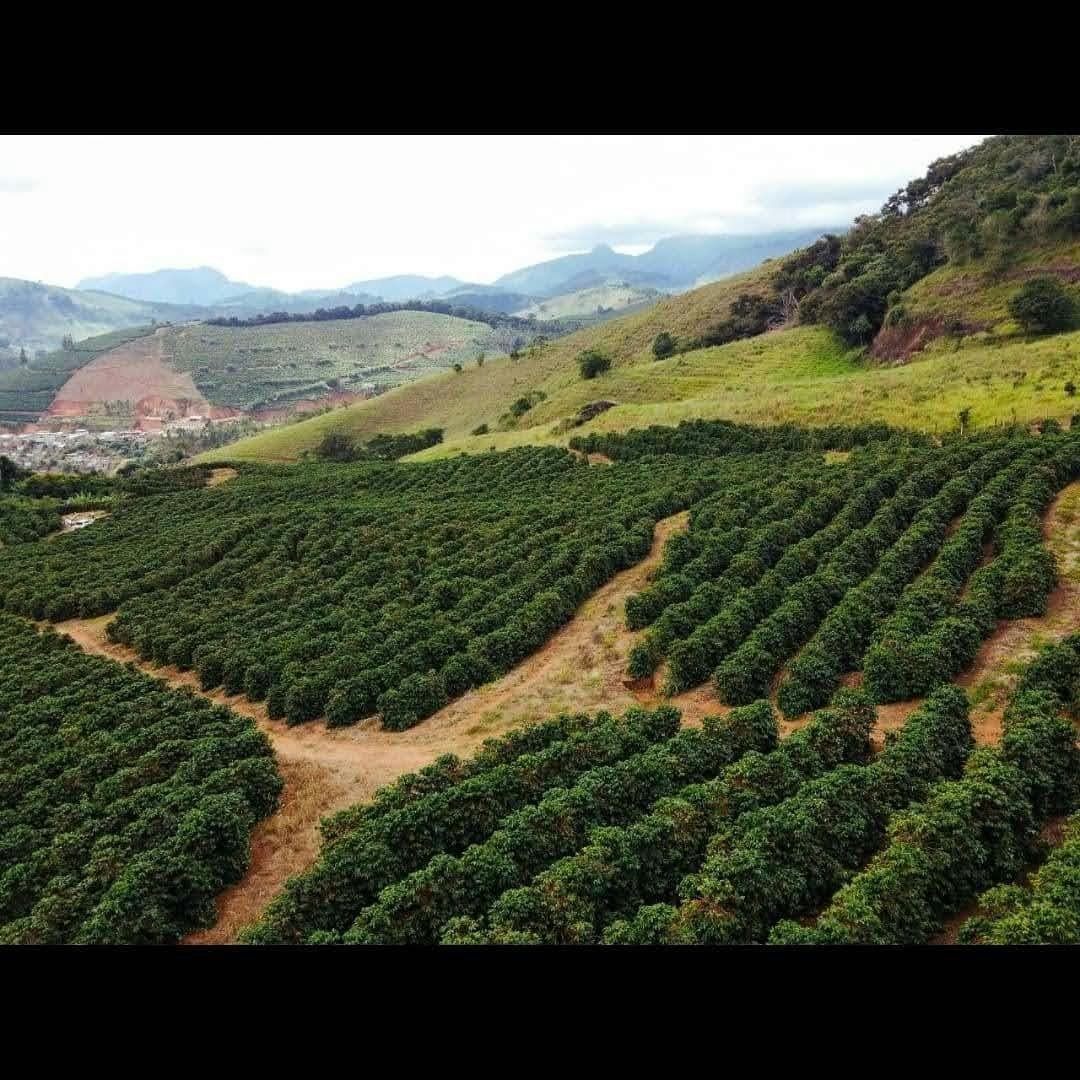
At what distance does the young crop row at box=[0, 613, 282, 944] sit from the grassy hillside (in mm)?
71275

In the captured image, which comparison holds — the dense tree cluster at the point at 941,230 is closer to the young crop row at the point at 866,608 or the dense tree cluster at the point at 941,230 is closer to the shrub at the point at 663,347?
the shrub at the point at 663,347

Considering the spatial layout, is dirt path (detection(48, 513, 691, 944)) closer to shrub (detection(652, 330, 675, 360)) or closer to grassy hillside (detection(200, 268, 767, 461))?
grassy hillside (detection(200, 268, 767, 461))

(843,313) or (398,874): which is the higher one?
(843,313)

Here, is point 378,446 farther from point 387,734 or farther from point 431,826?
point 431,826

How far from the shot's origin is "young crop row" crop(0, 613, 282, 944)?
16422 mm

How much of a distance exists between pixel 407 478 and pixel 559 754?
4716 cm

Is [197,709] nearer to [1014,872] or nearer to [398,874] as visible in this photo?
[398,874]

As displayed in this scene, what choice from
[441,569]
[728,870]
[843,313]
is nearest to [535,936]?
[728,870]

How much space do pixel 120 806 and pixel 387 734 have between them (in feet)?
25.9

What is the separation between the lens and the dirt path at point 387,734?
18.9m

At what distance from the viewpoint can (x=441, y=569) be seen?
3722 cm

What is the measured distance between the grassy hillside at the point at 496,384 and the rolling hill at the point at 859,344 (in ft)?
1.29

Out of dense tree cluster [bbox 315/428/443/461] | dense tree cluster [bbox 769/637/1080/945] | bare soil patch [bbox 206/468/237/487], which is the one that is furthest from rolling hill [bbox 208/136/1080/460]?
dense tree cluster [bbox 769/637/1080/945]

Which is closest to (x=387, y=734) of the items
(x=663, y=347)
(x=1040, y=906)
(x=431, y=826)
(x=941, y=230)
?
(x=431, y=826)
